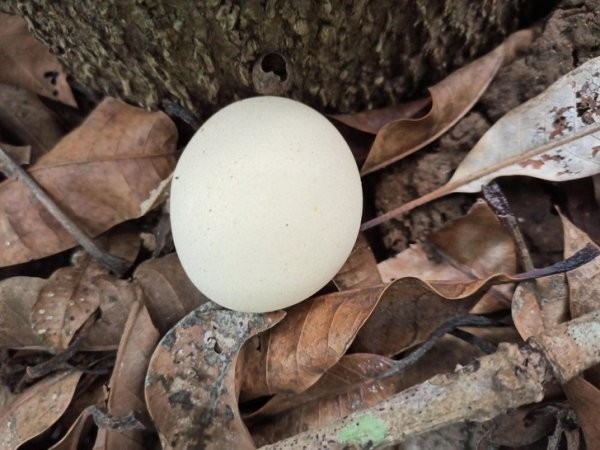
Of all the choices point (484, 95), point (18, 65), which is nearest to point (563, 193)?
point (484, 95)

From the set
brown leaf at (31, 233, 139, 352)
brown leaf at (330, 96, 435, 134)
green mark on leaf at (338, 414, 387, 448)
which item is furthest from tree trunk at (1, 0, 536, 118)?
green mark on leaf at (338, 414, 387, 448)

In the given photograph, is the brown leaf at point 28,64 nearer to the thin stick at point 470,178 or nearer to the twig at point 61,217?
the twig at point 61,217

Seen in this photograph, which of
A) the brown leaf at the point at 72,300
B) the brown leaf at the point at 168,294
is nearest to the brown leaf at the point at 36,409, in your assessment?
the brown leaf at the point at 72,300

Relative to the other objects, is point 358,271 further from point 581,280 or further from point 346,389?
point 581,280

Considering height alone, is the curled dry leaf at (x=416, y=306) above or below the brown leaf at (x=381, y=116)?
below

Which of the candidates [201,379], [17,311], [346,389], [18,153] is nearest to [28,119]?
[18,153]
